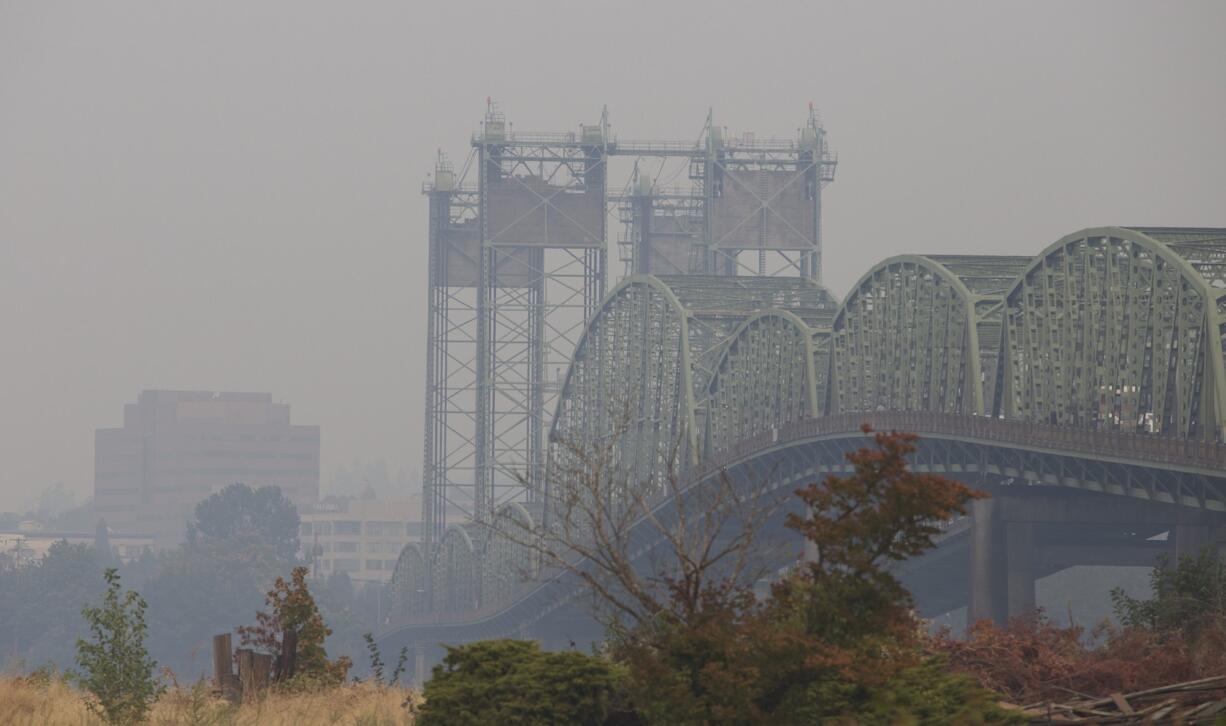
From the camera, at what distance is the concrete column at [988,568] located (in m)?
108

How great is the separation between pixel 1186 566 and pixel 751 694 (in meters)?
45.7

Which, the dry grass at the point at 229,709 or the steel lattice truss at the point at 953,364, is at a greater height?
the steel lattice truss at the point at 953,364

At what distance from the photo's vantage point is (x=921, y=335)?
131625mm

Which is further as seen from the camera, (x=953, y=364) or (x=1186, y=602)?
(x=953, y=364)

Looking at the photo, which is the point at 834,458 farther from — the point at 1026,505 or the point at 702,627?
the point at 702,627

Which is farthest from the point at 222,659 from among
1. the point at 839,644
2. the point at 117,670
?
the point at 839,644

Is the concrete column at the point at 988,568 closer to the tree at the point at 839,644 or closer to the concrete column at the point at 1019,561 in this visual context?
the concrete column at the point at 1019,561

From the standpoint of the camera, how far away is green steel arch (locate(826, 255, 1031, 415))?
12588 cm

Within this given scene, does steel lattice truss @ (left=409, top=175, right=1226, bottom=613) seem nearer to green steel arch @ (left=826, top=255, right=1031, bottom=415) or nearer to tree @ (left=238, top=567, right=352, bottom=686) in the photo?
green steel arch @ (left=826, top=255, right=1031, bottom=415)

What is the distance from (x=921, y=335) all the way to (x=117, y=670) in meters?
98.5

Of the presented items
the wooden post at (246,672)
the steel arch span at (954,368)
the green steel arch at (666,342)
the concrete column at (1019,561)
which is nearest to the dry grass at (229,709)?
the wooden post at (246,672)

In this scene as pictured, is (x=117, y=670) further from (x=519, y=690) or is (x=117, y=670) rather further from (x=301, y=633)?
(x=519, y=690)

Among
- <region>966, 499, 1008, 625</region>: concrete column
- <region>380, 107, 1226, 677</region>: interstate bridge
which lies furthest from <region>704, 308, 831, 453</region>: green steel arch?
<region>966, 499, 1008, 625</region>: concrete column

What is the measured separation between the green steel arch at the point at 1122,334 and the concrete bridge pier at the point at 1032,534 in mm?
4042
